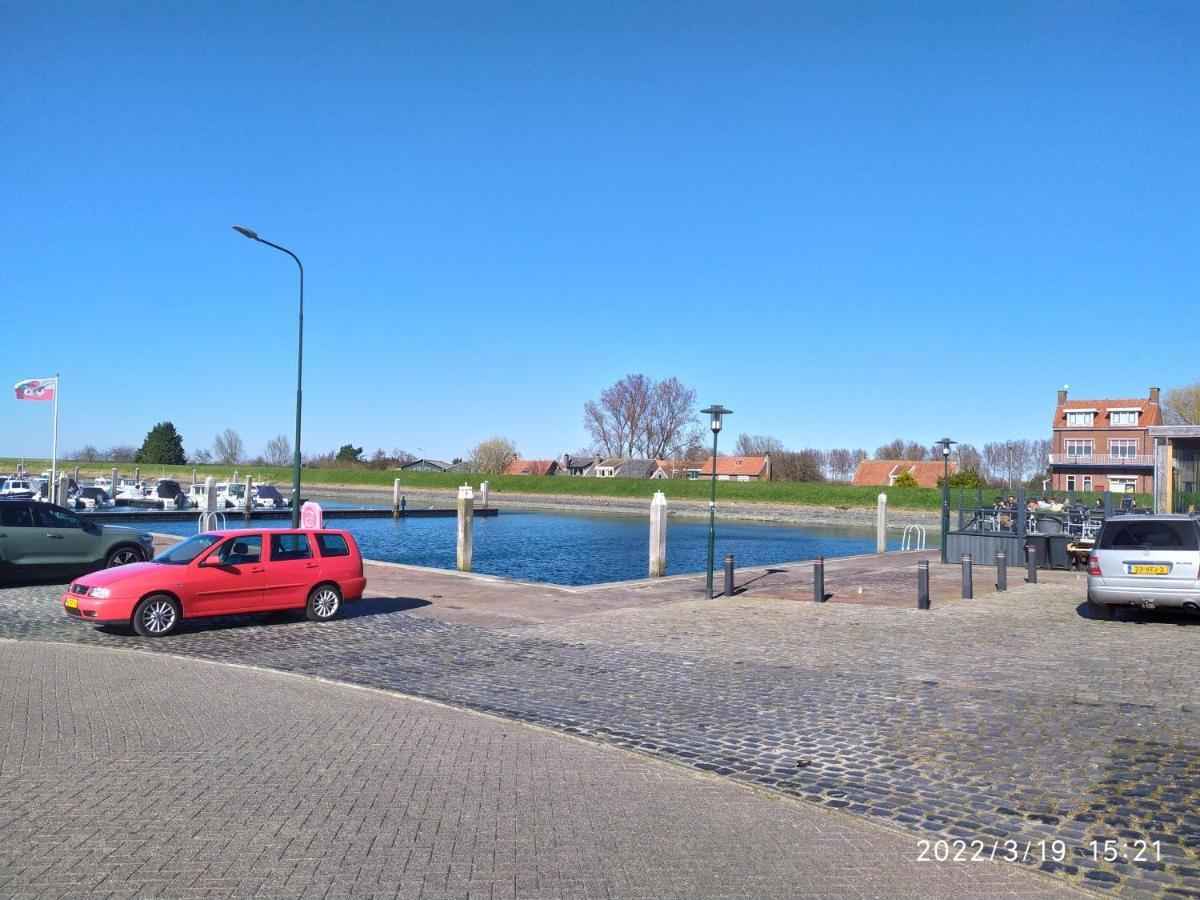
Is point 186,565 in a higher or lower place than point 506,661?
higher

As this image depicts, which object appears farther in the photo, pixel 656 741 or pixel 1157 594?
pixel 1157 594

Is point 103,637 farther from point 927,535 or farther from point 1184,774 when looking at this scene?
point 927,535

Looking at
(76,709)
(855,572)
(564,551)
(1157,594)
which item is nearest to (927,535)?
(564,551)

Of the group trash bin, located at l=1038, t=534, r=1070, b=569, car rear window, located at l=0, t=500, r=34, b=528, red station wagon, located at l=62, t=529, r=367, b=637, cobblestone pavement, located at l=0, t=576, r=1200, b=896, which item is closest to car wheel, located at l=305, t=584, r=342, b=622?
red station wagon, located at l=62, t=529, r=367, b=637

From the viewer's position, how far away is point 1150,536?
13.2 meters

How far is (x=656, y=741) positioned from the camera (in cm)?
729

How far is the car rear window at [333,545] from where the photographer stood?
1380 cm

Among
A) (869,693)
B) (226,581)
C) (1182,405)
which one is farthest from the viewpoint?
(1182,405)

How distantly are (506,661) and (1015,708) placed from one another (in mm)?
5525

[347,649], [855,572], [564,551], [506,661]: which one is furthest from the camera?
[564,551]

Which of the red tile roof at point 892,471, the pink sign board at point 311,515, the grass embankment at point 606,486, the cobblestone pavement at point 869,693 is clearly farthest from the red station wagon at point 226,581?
the red tile roof at point 892,471

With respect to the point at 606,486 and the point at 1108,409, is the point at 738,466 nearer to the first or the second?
the point at 606,486

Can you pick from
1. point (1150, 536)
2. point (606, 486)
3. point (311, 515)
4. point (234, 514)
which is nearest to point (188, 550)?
point (311, 515)

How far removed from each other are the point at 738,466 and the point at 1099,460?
4481 cm
